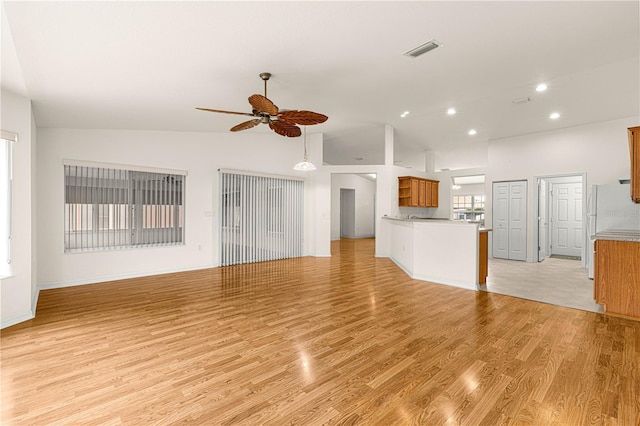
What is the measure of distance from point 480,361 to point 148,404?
7.88 feet

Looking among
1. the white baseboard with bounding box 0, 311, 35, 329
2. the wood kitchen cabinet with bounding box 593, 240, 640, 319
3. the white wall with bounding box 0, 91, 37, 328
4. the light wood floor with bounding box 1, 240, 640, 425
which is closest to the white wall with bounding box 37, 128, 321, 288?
the light wood floor with bounding box 1, 240, 640, 425

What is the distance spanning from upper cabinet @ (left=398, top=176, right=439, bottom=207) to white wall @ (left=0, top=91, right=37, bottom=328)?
7340 millimetres

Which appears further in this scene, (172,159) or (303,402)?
(172,159)

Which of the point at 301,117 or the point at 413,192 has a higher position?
the point at 301,117

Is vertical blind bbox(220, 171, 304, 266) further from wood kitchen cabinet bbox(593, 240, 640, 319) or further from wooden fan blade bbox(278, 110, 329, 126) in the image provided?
wood kitchen cabinet bbox(593, 240, 640, 319)

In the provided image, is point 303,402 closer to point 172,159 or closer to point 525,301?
point 525,301

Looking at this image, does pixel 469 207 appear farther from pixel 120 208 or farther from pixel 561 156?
pixel 120 208

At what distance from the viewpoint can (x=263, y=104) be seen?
321cm

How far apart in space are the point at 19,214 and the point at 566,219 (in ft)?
37.1

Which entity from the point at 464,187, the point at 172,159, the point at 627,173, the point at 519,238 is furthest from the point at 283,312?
the point at 464,187

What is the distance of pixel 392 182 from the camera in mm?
7602

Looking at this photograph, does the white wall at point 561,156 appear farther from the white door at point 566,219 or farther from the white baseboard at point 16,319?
the white baseboard at point 16,319

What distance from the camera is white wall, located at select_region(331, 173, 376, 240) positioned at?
38.9ft

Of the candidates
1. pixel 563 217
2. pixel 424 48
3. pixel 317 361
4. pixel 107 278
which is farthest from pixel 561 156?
pixel 107 278
